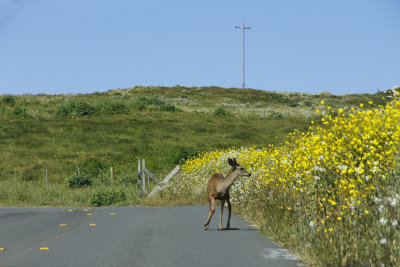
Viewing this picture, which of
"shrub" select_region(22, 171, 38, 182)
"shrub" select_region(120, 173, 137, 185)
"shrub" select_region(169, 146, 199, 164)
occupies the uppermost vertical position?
"shrub" select_region(169, 146, 199, 164)

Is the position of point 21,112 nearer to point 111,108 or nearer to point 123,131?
point 111,108

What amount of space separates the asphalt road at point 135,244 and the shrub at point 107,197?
9.07 metres

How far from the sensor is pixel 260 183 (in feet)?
50.4

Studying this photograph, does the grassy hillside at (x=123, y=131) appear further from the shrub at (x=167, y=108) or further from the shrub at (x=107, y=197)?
the shrub at (x=107, y=197)

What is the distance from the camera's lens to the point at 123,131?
52.9 meters

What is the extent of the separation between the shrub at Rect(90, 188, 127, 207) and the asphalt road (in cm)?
907

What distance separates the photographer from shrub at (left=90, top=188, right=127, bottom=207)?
2530cm

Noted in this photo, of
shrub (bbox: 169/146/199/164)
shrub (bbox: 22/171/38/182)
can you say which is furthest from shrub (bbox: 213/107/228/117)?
shrub (bbox: 22/171/38/182)

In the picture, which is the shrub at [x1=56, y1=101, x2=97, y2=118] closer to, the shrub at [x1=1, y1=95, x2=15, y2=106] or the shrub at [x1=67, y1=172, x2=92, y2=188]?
the shrub at [x1=1, y1=95, x2=15, y2=106]

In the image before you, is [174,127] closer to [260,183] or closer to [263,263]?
[260,183]

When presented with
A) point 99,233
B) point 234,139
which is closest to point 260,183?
point 99,233

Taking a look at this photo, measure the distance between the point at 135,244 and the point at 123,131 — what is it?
140 ft

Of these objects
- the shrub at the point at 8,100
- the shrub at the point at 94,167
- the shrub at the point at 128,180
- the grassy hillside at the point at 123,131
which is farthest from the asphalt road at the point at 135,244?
the shrub at the point at 8,100

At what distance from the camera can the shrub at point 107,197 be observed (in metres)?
25.3
